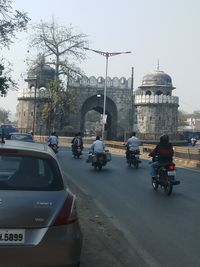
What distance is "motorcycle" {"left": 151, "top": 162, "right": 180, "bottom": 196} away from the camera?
13.8 meters

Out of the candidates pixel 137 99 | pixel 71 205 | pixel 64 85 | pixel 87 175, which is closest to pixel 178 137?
pixel 137 99

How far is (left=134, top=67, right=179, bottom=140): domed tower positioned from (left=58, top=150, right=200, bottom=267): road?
202 ft

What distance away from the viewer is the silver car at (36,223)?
4.71 m

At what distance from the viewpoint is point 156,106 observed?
7962 cm

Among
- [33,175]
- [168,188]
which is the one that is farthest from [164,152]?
[33,175]

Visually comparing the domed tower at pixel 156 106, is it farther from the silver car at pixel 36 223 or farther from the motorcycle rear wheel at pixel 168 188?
the silver car at pixel 36 223

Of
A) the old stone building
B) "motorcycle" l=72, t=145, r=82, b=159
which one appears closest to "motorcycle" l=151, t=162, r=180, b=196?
"motorcycle" l=72, t=145, r=82, b=159

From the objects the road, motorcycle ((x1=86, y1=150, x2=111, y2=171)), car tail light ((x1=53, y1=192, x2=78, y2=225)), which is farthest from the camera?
motorcycle ((x1=86, y1=150, x2=111, y2=171))

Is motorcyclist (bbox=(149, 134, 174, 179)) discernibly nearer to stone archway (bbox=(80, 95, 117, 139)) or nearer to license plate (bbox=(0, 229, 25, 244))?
license plate (bbox=(0, 229, 25, 244))

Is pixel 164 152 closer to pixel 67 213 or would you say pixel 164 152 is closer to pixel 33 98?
pixel 67 213

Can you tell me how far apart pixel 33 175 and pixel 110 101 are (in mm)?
73610

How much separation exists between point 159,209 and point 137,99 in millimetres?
72294

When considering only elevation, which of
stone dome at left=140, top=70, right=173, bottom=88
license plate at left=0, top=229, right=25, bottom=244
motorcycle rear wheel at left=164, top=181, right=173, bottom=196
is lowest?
motorcycle rear wheel at left=164, top=181, right=173, bottom=196

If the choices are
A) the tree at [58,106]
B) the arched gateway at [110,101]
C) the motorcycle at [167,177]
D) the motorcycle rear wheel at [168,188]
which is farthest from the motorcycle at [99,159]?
the arched gateway at [110,101]
